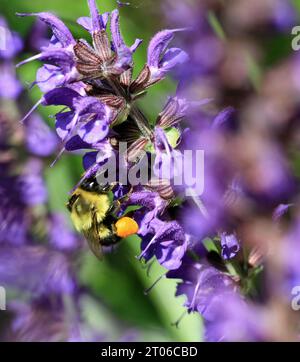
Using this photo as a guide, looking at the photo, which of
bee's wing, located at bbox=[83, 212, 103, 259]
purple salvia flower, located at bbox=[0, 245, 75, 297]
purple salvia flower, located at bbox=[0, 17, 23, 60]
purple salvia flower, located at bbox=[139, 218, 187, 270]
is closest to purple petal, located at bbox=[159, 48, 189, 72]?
purple salvia flower, located at bbox=[139, 218, 187, 270]

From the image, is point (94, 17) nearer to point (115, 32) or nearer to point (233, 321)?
point (115, 32)

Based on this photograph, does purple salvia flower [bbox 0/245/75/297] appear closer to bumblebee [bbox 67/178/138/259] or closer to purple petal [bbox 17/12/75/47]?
bumblebee [bbox 67/178/138/259]

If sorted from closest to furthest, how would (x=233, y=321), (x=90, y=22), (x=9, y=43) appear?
(x=90, y=22) < (x=233, y=321) < (x=9, y=43)

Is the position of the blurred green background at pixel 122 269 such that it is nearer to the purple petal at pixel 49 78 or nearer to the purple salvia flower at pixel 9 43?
the purple salvia flower at pixel 9 43

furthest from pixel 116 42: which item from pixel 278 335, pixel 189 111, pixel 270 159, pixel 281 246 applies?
pixel 270 159

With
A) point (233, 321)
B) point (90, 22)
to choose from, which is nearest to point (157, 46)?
point (90, 22)

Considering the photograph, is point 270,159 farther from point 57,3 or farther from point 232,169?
point 57,3
